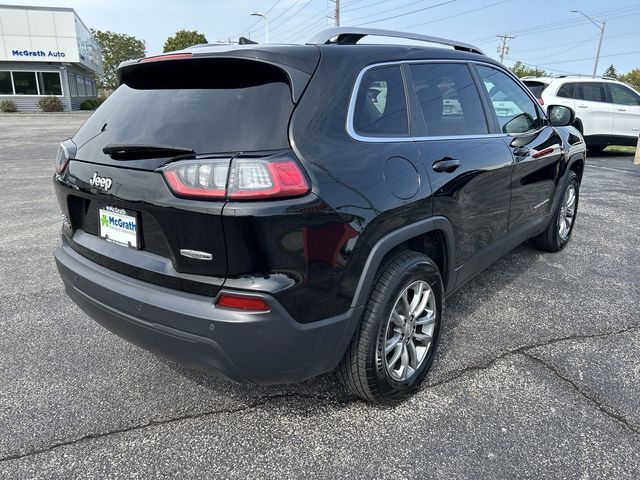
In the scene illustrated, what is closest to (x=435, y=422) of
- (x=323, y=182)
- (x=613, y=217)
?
(x=323, y=182)

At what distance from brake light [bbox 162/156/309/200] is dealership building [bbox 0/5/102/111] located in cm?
3800

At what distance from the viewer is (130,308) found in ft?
7.04

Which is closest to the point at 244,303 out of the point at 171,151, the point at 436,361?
the point at 171,151

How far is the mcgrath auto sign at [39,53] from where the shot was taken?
3244cm

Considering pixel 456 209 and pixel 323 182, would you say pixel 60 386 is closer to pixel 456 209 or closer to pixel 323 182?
pixel 323 182

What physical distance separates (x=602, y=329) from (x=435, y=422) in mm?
1702

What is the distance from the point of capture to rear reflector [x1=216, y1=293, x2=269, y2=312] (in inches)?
74.5

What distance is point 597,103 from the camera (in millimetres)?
11930

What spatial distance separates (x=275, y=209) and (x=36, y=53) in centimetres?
3856

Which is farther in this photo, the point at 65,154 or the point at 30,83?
the point at 30,83

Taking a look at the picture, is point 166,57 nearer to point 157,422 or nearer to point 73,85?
point 157,422

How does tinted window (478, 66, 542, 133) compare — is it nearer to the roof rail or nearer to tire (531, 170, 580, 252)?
the roof rail

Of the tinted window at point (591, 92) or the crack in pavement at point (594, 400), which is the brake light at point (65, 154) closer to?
the crack in pavement at point (594, 400)

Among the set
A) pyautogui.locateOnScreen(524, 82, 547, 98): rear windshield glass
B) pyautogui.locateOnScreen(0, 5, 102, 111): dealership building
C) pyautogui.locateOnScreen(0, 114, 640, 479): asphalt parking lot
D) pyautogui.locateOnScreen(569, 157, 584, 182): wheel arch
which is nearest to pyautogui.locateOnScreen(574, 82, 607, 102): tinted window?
pyautogui.locateOnScreen(524, 82, 547, 98): rear windshield glass
